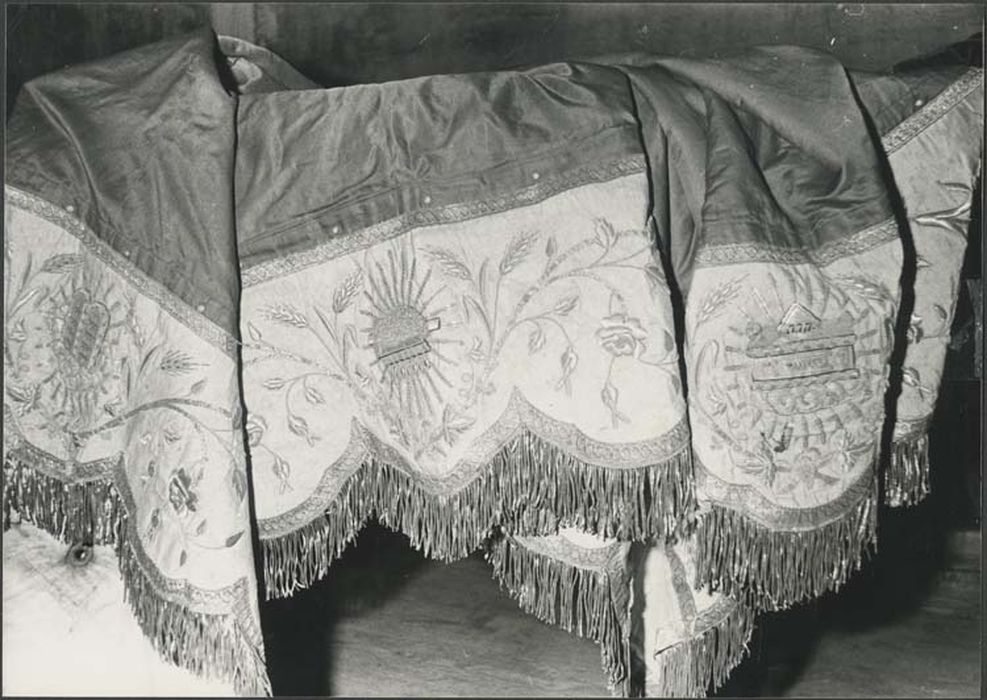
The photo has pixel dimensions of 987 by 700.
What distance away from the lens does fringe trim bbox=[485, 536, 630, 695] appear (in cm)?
106

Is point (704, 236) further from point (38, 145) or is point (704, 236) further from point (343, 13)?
point (343, 13)

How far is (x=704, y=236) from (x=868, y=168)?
0.53 ft

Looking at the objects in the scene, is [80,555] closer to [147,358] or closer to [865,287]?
[147,358]

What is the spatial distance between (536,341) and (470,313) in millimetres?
63

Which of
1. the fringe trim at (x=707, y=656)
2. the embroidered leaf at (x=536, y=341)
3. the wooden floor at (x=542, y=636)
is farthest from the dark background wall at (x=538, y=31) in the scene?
the embroidered leaf at (x=536, y=341)

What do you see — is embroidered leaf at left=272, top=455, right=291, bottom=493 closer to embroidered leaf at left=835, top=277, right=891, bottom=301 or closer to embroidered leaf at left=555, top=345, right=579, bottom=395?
embroidered leaf at left=555, top=345, right=579, bottom=395

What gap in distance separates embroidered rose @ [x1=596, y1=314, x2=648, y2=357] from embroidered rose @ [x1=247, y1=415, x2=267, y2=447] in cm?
32

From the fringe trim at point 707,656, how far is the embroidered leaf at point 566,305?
1.44ft

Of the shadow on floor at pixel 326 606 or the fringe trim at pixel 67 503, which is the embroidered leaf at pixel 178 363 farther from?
the shadow on floor at pixel 326 606

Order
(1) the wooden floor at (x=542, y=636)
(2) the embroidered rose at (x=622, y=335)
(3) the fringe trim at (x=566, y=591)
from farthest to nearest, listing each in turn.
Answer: (1) the wooden floor at (x=542, y=636)
(3) the fringe trim at (x=566, y=591)
(2) the embroidered rose at (x=622, y=335)

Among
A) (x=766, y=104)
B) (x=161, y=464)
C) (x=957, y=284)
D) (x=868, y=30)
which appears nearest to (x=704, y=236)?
(x=766, y=104)

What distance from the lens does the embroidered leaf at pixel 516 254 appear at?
909mm

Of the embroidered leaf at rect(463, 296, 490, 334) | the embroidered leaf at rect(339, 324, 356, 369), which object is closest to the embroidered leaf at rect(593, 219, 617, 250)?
the embroidered leaf at rect(463, 296, 490, 334)

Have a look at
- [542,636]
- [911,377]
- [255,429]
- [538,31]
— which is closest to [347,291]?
[255,429]
